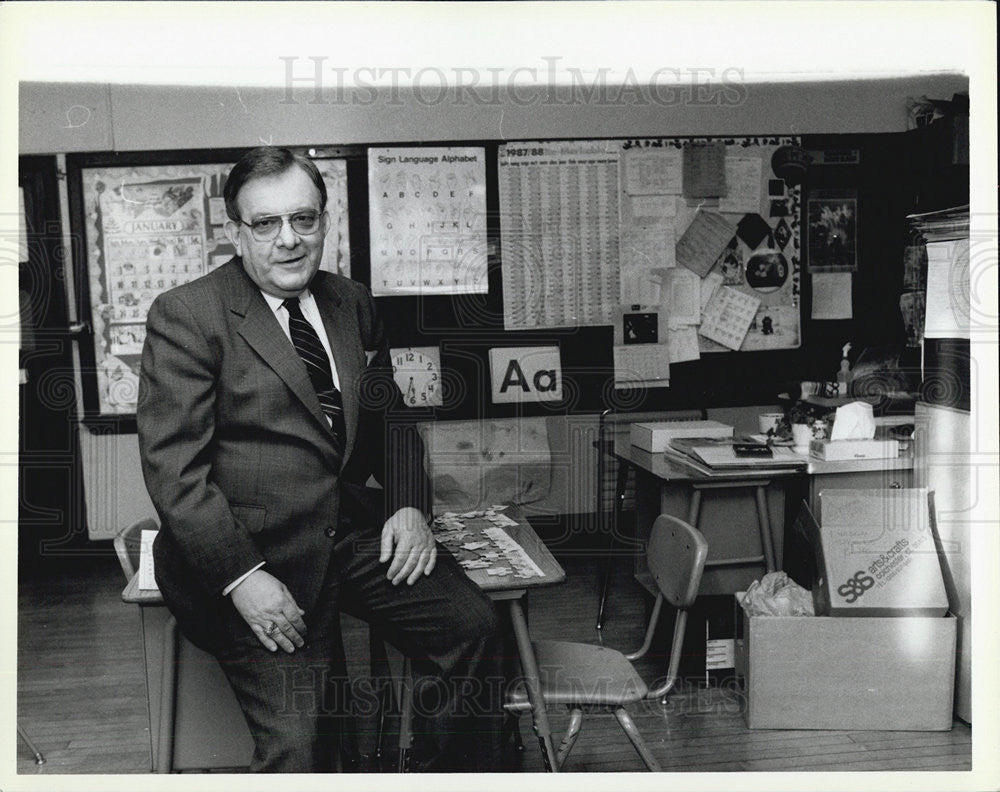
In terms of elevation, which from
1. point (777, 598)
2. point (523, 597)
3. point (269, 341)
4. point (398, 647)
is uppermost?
point (269, 341)

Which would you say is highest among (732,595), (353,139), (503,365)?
(353,139)

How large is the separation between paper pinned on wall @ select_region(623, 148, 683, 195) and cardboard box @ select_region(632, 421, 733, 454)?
1425 mm

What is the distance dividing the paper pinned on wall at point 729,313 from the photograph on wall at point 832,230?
394 mm

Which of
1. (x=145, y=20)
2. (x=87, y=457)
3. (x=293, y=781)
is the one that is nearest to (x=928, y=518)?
(x=293, y=781)

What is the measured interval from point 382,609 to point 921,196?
3.82 m

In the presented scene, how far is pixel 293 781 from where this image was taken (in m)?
2.26

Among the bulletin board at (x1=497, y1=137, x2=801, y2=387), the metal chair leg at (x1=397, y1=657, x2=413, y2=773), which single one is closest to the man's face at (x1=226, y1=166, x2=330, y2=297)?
the metal chair leg at (x1=397, y1=657, x2=413, y2=773)

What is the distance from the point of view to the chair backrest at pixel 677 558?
2583 millimetres

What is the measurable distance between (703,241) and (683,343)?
527mm

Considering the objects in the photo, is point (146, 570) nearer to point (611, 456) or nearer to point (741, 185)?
point (611, 456)

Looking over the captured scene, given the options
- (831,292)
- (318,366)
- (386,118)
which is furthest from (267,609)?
(831,292)

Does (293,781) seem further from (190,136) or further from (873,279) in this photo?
(873,279)

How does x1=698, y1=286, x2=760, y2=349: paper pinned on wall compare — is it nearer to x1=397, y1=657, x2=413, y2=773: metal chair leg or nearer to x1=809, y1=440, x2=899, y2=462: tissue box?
x1=809, y1=440, x2=899, y2=462: tissue box

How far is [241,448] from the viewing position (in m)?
2.37
